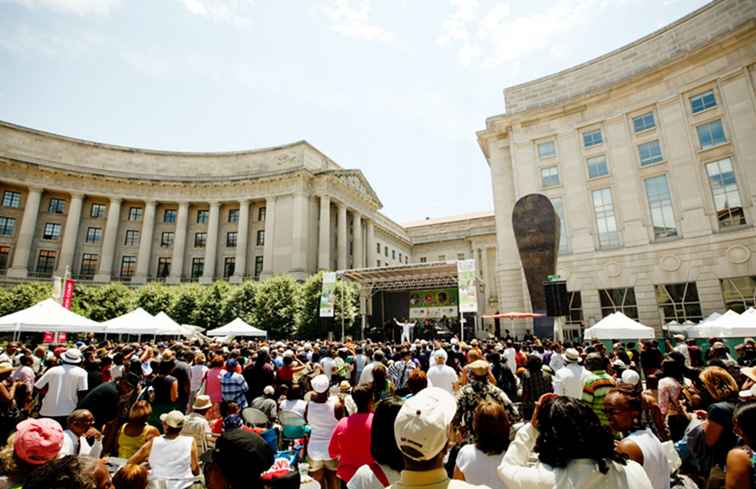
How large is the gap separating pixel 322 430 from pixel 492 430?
2.77 metres

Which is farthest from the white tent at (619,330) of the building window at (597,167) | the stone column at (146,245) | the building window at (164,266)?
the building window at (164,266)

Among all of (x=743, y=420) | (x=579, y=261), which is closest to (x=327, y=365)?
(x=743, y=420)

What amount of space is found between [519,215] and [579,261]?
10.6m

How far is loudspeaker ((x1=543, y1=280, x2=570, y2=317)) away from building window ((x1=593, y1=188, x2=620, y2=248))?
1540 cm

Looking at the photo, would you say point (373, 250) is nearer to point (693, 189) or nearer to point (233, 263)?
point (233, 263)

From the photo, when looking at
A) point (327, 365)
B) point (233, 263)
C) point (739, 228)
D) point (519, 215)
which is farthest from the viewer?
point (233, 263)

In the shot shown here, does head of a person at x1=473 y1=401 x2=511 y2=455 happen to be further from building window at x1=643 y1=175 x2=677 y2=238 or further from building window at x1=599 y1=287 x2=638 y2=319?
building window at x1=643 y1=175 x2=677 y2=238

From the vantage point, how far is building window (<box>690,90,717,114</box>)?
25205mm

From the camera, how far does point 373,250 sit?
5406 cm

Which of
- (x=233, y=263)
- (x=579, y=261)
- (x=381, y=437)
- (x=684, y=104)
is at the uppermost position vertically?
(x=684, y=104)

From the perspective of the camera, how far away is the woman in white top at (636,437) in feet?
9.12

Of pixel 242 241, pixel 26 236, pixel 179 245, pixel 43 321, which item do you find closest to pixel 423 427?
pixel 43 321

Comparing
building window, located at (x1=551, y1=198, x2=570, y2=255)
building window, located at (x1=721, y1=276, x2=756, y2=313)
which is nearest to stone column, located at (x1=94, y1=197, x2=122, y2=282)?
building window, located at (x1=551, y1=198, x2=570, y2=255)

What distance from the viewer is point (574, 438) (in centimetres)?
204
